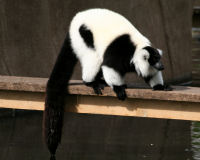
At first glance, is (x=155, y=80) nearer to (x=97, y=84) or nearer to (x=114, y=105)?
(x=114, y=105)

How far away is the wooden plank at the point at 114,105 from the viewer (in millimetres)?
6152

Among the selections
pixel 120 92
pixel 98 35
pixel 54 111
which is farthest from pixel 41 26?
pixel 120 92

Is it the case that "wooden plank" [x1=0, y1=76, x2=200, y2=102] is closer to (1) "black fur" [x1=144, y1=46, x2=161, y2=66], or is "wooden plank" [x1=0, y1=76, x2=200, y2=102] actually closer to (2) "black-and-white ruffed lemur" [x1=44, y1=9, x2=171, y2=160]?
(2) "black-and-white ruffed lemur" [x1=44, y1=9, x2=171, y2=160]

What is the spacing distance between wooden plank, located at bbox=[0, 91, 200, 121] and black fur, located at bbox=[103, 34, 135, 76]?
0.33m

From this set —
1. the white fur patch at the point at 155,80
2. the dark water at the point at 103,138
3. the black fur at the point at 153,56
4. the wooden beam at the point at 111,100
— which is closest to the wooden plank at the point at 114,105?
the wooden beam at the point at 111,100

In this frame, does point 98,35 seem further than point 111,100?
Yes

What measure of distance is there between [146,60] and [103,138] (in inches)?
132

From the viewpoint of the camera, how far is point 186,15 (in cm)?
1515

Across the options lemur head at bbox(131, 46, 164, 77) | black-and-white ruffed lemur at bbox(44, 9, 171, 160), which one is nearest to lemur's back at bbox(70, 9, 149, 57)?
black-and-white ruffed lemur at bbox(44, 9, 171, 160)

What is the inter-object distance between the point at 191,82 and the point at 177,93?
9.45 m

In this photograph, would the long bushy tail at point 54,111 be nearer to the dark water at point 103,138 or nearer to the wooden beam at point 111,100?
the wooden beam at point 111,100

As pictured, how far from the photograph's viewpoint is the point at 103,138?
948cm

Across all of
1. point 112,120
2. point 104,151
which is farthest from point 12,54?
point 104,151

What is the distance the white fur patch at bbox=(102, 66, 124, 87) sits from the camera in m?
6.36
